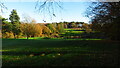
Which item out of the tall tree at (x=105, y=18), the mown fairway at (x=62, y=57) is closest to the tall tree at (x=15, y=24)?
the tall tree at (x=105, y=18)

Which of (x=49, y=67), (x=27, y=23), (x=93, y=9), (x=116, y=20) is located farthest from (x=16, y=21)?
(x=49, y=67)

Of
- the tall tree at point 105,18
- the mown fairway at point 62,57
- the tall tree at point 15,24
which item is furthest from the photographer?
the tall tree at point 15,24

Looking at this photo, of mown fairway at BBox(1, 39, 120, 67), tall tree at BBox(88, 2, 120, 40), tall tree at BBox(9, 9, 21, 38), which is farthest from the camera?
tall tree at BBox(9, 9, 21, 38)

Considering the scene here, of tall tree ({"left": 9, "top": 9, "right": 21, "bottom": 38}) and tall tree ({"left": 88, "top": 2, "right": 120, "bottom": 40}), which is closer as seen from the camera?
tall tree ({"left": 88, "top": 2, "right": 120, "bottom": 40})

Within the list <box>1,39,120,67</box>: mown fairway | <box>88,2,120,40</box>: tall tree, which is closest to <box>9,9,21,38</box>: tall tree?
<box>88,2,120,40</box>: tall tree

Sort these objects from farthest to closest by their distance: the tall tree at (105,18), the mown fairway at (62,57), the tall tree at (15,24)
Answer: the tall tree at (15,24), the tall tree at (105,18), the mown fairway at (62,57)

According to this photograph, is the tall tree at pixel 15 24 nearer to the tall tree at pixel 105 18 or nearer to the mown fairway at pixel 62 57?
the tall tree at pixel 105 18

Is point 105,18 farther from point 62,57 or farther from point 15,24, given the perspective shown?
point 15,24

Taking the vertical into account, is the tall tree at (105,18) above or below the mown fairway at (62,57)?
above

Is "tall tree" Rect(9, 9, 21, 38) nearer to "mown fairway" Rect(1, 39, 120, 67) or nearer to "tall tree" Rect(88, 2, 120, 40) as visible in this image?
"tall tree" Rect(88, 2, 120, 40)

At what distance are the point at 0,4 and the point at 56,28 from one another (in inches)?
474

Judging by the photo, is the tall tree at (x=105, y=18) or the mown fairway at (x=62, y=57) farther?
the tall tree at (x=105, y=18)

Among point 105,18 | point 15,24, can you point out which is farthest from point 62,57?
point 15,24

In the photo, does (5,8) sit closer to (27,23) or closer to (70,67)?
(70,67)
